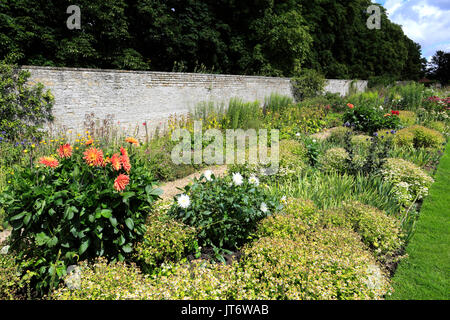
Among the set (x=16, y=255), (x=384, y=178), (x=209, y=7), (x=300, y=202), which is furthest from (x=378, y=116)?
(x=209, y=7)

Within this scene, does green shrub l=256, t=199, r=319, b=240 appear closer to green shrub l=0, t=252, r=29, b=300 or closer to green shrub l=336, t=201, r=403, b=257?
green shrub l=336, t=201, r=403, b=257

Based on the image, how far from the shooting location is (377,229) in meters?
2.94

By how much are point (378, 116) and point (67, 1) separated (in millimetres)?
10760

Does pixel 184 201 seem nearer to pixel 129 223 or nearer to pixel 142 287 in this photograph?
pixel 129 223

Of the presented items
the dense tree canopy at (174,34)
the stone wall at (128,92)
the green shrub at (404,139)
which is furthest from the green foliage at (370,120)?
the dense tree canopy at (174,34)

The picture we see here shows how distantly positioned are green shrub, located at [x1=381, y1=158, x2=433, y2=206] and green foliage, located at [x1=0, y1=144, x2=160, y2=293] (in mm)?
3590

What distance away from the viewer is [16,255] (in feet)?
7.66

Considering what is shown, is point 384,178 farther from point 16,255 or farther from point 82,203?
point 16,255

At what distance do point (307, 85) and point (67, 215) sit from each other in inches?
540

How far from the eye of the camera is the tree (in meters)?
43.1

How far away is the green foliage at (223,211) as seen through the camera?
2729 mm

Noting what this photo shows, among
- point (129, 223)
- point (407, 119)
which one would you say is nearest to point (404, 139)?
point (407, 119)

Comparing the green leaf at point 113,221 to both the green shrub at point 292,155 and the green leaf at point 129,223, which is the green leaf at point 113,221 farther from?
the green shrub at point 292,155
